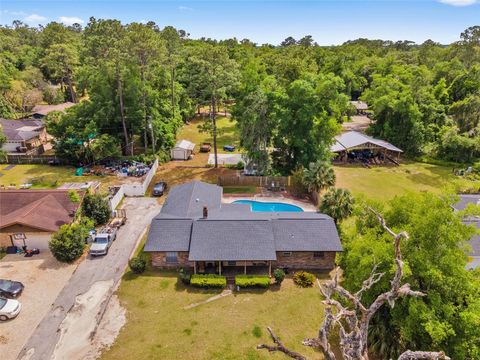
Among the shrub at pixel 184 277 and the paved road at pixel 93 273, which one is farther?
the shrub at pixel 184 277

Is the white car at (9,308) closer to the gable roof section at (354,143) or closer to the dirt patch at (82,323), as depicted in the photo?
the dirt patch at (82,323)

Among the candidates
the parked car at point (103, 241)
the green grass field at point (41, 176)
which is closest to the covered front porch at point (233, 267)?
the parked car at point (103, 241)

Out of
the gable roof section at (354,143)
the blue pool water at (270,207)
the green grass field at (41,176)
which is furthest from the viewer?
the gable roof section at (354,143)

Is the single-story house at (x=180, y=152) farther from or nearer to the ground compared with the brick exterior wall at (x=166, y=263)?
farther from the ground

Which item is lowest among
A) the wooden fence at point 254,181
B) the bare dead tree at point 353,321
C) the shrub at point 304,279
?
the shrub at point 304,279

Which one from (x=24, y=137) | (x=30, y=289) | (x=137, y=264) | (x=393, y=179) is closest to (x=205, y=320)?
(x=137, y=264)

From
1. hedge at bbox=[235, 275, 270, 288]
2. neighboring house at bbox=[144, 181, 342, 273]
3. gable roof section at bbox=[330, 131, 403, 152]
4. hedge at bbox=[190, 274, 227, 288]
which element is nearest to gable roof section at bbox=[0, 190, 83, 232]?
neighboring house at bbox=[144, 181, 342, 273]

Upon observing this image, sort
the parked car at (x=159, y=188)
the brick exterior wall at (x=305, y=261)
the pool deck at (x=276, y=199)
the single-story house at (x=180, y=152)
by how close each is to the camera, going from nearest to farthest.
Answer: the brick exterior wall at (x=305, y=261), the pool deck at (x=276, y=199), the parked car at (x=159, y=188), the single-story house at (x=180, y=152)
